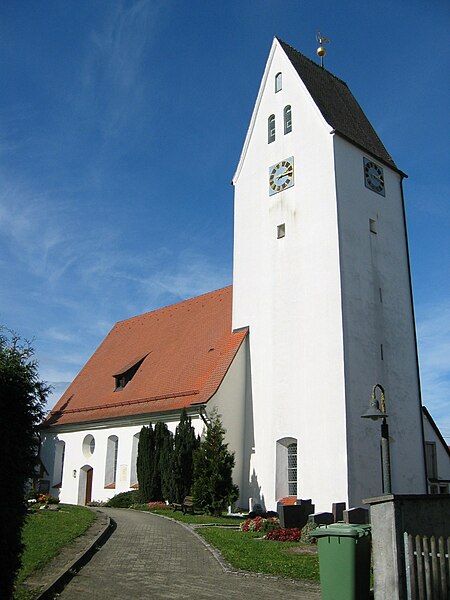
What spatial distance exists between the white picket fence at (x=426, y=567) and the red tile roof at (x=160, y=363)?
1497cm

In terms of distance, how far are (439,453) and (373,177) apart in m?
11.4

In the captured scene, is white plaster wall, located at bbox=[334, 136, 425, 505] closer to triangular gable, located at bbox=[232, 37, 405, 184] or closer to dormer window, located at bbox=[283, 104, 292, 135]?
triangular gable, located at bbox=[232, 37, 405, 184]

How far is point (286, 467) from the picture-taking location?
21.3 metres

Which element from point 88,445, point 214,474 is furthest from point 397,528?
point 88,445

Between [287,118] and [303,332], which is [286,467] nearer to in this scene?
[303,332]

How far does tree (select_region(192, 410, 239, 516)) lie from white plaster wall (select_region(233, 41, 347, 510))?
1.71 metres

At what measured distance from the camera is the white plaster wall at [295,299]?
20.1 m

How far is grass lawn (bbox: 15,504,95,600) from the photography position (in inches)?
379

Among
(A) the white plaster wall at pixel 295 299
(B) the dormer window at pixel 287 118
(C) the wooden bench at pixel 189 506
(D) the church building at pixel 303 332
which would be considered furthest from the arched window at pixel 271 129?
(C) the wooden bench at pixel 189 506

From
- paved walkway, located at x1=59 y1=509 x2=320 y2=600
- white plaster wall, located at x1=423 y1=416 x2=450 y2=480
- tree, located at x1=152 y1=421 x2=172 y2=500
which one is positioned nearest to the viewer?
paved walkway, located at x1=59 y1=509 x2=320 y2=600

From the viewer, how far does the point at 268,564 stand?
10.9 meters

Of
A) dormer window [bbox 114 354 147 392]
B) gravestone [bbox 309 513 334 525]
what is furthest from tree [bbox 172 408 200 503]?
dormer window [bbox 114 354 147 392]

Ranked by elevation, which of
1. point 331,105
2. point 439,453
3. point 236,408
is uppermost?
point 331,105

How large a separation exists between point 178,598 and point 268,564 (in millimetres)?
2956
